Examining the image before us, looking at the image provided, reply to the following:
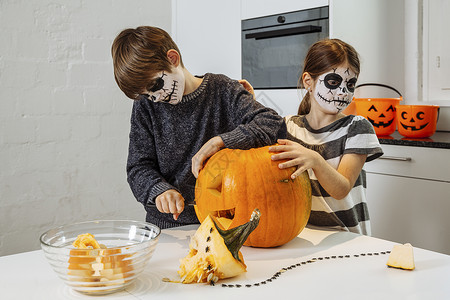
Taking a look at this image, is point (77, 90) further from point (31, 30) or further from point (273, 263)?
point (273, 263)

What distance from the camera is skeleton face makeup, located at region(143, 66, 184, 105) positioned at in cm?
104

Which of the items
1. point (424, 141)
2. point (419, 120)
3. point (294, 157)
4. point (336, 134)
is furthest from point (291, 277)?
point (419, 120)

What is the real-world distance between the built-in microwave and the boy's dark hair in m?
1.26

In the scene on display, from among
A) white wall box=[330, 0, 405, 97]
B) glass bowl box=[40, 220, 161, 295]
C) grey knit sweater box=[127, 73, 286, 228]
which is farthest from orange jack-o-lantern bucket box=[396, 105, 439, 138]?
glass bowl box=[40, 220, 161, 295]

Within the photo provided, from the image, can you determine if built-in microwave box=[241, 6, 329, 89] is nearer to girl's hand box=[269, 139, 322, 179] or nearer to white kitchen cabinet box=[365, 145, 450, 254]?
white kitchen cabinet box=[365, 145, 450, 254]

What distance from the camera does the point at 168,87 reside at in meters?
1.06

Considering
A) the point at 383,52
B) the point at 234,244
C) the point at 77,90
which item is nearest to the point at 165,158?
the point at 234,244

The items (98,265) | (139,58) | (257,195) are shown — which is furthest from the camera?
(139,58)

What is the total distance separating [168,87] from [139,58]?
3.7 inches

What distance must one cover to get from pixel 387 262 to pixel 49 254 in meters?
0.53

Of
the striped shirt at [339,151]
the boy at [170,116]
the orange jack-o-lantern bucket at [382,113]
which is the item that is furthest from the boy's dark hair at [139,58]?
the orange jack-o-lantern bucket at [382,113]

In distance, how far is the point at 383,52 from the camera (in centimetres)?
240

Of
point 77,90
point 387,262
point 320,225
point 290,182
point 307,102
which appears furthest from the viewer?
point 77,90

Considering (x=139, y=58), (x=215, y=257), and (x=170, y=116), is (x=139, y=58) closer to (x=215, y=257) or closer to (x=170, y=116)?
(x=170, y=116)
